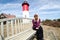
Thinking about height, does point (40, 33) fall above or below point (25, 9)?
below

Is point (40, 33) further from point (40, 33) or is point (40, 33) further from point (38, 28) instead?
point (38, 28)

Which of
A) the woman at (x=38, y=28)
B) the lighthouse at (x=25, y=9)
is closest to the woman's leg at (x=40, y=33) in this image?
the woman at (x=38, y=28)

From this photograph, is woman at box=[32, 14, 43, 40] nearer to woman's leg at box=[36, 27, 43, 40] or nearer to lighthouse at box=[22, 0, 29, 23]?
woman's leg at box=[36, 27, 43, 40]

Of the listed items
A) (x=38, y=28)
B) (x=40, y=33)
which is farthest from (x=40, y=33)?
(x=38, y=28)

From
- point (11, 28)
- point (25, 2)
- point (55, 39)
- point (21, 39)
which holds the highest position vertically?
point (25, 2)

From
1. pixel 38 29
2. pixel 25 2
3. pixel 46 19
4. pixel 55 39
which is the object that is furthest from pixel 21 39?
pixel 25 2

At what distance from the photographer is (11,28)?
7898 mm

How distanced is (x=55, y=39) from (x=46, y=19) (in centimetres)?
1825

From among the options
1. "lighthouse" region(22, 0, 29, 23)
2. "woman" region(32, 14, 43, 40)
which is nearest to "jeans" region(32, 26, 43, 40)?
"woman" region(32, 14, 43, 40)

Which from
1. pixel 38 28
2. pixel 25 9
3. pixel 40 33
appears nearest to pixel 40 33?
pixel 40 33

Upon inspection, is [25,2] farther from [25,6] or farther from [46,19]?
[46,19]

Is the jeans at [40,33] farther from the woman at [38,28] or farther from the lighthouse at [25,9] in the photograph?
the lighthouse at [25,9]

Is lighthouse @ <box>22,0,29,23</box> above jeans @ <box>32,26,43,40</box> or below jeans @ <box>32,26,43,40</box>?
above

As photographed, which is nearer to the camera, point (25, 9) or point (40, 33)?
point (40, 33)
